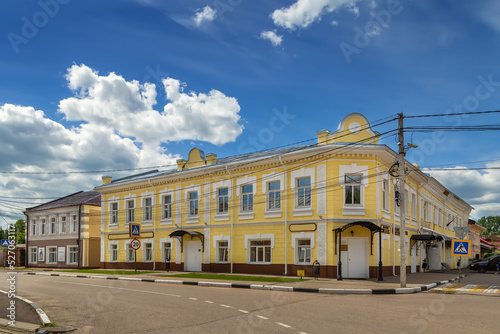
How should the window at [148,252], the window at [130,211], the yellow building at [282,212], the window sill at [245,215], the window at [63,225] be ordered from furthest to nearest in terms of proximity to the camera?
the window at [63,225] → the window at [130,211] → the window at [148,252] → the window sill at [245,215] → the yellow building at [282,212]

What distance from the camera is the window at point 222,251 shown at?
99.9ft

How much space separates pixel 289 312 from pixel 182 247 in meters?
21.5

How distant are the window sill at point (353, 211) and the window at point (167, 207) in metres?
14.7

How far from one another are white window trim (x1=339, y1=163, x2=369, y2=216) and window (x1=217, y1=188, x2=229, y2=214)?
28.4ft

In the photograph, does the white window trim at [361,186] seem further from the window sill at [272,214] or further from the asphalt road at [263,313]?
the asphalt road at [263,313]

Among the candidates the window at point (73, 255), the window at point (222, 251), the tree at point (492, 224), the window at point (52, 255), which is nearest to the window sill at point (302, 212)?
the window at point (222, 251)

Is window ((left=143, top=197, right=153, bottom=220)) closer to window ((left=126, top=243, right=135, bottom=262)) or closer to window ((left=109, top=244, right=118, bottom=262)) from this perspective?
window ((left=126, top=243, right=135, bottom=262))

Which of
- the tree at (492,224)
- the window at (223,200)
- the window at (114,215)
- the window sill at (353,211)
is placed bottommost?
the tree at (492,224)

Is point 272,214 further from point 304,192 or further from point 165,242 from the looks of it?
point 165,242

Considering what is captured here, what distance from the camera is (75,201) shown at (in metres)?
46.6

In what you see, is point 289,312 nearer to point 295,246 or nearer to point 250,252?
point 295,246

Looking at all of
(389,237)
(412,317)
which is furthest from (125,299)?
(389,237)

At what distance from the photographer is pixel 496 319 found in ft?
37.9

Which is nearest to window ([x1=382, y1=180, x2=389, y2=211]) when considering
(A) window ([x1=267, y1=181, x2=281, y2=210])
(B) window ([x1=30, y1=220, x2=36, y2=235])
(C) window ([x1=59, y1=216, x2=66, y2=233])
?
(A) window ([x1=267, y1=181, x2=281, y2=210])
